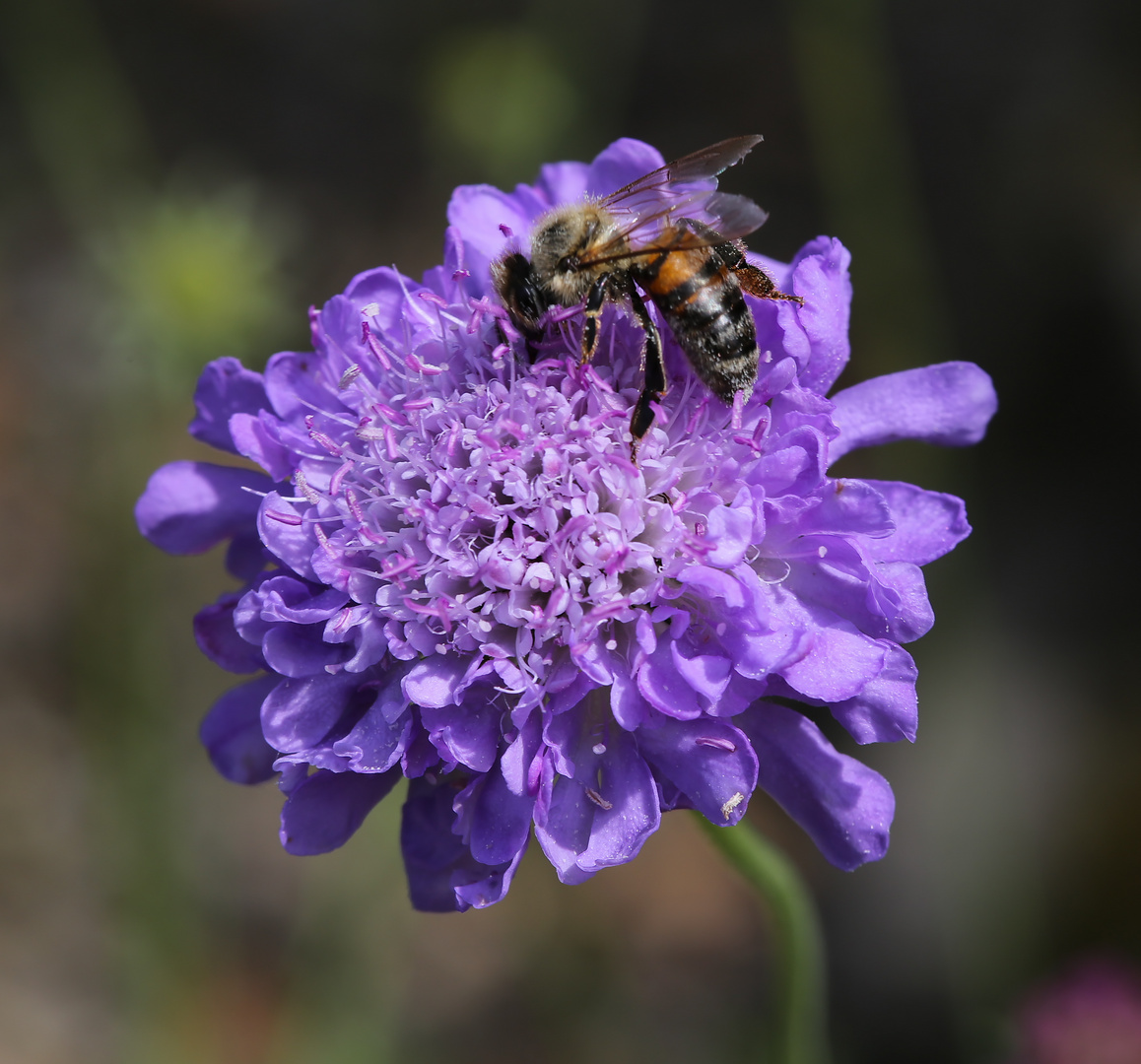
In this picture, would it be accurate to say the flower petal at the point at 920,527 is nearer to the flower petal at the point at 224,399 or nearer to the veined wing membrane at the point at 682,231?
the veined wing membrane at the point at 682,231

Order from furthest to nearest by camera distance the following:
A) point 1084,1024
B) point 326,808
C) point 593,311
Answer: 1. point 1084,1024
2. point 326,808
3. point 593,311

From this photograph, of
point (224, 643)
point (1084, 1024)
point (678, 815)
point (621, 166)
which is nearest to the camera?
point (224, 643)

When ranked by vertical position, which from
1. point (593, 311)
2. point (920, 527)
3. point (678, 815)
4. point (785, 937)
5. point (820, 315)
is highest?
point (593, 311)

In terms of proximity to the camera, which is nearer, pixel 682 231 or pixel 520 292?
pixel 682 231

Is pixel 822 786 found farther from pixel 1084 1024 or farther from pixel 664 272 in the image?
pixel 1084 1024

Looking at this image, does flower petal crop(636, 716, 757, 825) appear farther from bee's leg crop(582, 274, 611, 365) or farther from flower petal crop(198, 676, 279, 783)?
flower petal crop(198, 676, 279, 783)

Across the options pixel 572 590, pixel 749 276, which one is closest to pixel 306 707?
pixel 572 590

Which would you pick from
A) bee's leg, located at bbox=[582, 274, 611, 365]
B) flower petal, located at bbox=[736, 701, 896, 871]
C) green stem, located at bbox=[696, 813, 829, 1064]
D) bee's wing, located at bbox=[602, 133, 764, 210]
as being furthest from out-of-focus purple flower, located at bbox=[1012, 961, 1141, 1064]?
bee's wing, located at bbox=[602, 133, 764, 210]

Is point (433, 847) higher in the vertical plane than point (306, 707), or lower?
lower
